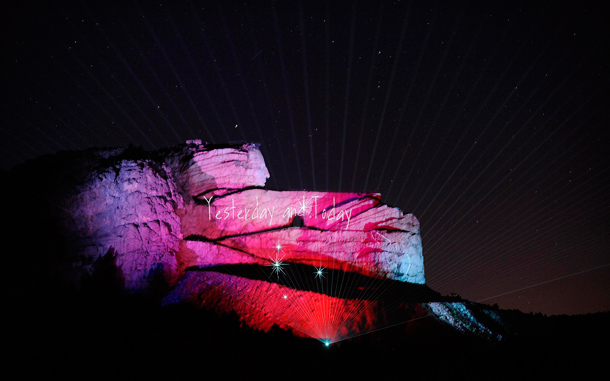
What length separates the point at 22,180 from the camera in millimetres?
19578

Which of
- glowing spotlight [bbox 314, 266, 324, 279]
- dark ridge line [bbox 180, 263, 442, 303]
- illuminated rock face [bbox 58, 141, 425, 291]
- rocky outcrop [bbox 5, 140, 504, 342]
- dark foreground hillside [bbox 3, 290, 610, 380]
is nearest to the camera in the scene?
dark foreground hillside [bbox 3, 290, 610, 380]

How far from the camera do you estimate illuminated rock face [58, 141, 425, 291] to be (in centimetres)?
1919

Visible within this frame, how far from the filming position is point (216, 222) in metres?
23.8

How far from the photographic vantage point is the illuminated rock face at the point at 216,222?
19.2 m

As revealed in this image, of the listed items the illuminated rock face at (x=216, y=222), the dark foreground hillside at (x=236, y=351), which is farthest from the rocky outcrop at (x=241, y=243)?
the dark foreground hillside at (x=236, y=351)

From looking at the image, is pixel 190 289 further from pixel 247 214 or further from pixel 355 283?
pixel 355 283

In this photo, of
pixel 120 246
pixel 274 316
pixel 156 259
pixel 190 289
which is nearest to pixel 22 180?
pixel 120 246

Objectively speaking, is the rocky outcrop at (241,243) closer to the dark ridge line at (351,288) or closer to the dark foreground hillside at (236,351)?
the dark ridge line at (351,288)

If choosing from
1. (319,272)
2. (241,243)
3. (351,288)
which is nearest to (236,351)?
(351,288)

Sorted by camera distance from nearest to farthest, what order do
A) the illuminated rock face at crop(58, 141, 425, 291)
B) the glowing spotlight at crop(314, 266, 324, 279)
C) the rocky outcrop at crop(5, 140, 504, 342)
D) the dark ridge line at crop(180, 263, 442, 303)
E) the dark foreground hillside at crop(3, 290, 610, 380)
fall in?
1. the dark foreground hillside at crop(3, 290, 610, 380)
2. the rocky outcrop at crop(5, 140, 504, 342)
3. the dark ridge line at crop(180, 263, 442, 303)
4. the illuminated rock face at crop(58, 141, 425, 291)
5. the glowing spotlight at crop(314, 266, 324, 279)

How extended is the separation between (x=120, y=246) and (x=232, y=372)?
1407 cm

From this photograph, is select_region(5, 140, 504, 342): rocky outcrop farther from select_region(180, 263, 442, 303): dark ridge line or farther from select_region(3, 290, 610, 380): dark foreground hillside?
select_region(3, 290, 610, 380): dark foreground hillside

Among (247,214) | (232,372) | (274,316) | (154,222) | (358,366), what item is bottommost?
(232,372)

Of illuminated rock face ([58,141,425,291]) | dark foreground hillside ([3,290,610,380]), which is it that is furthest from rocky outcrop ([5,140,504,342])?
dark foreground hillside ([3,290,610,380])
